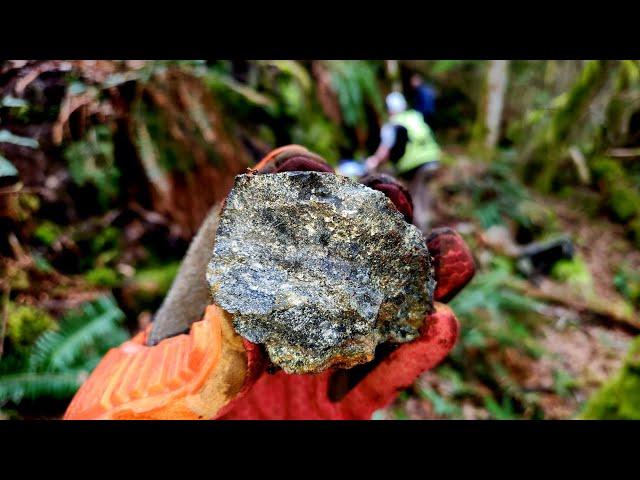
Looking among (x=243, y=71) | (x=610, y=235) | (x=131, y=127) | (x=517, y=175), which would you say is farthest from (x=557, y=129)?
(x=131, y=127)

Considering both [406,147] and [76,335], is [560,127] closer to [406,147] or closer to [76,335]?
[406,147]

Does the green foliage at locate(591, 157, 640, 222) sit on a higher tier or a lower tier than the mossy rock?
lower

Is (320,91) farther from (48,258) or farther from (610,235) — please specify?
(610,235)

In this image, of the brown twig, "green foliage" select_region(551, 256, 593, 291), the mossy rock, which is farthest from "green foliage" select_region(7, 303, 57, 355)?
"green foliage" select_region(551, 256, 593, 291)

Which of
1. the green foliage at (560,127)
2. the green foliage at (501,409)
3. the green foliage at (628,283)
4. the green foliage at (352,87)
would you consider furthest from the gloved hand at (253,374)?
the green foliage at (628,283)

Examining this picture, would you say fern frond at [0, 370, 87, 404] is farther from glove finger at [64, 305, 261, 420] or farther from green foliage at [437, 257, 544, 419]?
green foliage at [437, 257, 544, 419]
